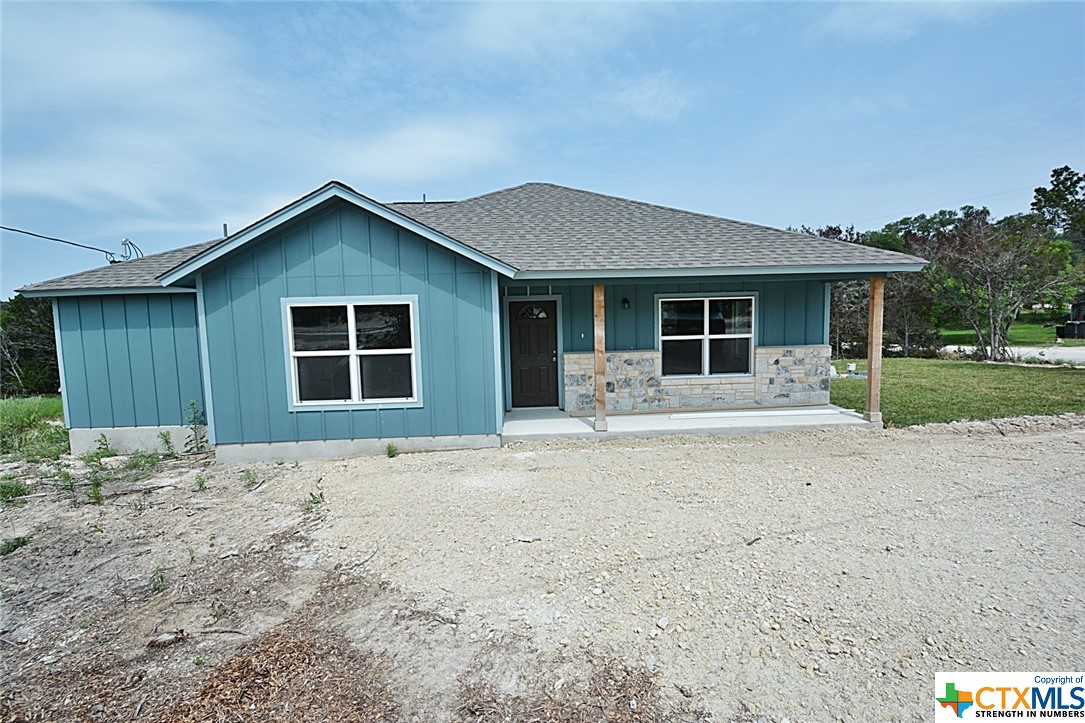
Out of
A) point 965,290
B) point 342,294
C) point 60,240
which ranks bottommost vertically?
point 342,294

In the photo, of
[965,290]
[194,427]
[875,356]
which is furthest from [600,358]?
[965,290]

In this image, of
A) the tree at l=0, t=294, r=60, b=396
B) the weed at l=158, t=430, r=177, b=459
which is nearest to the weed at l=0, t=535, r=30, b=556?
the weed at l=158, t=430, r=177, b=459

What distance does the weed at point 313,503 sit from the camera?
515cm

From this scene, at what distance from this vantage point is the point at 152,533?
4.68m

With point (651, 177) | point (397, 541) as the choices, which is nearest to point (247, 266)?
point (397, 541)

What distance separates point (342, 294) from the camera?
268 inches

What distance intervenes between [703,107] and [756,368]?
11925 millimetres

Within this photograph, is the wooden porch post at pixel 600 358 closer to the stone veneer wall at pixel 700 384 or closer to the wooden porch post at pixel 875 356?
the stone veneer wall at pixel 700 384

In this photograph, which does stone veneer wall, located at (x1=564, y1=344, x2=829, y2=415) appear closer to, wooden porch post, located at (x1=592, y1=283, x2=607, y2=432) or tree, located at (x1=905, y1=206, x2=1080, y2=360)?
wooden porch post, located at (x1=592, y1=283, x2=607, y2=432)

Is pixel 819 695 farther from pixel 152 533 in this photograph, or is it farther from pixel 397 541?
pixel 152 533

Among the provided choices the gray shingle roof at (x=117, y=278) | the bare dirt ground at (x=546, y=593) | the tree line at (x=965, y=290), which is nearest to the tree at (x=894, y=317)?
the tree line at (x=965, y=290)

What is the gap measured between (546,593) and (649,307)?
6425 millimetres

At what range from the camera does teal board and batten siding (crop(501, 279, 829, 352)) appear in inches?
353

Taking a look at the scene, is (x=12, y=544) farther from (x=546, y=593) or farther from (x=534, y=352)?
(x=534, y=352)
